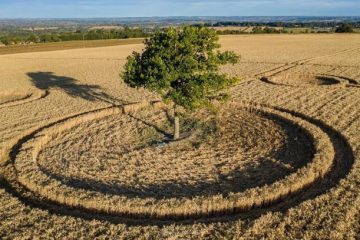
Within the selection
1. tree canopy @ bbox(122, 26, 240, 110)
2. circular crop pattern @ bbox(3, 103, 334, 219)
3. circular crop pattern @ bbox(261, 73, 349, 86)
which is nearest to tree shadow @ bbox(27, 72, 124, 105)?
circular crop pattern @ bbox(3, 103, 334, 219)

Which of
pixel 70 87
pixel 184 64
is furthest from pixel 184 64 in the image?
pixel 70 87

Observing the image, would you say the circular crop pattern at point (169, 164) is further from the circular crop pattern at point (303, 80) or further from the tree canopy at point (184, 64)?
the circular crop pattern at point (303, 80)

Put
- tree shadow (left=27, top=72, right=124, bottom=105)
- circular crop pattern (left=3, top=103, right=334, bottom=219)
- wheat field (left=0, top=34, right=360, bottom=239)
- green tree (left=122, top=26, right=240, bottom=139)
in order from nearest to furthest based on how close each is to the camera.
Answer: wheat field (left=0, top=34, right=360, bottom=239) < circular crop pattern (left=3, top=103, right=334, bottom=219) < green tree (left=122, top=26, right=240, bottom=139) < tree shadow (left=27, top=72, right=124, bottom=105)

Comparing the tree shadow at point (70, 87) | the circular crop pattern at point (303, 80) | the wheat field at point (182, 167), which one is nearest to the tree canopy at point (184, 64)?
the wheat field at point (182, 167)

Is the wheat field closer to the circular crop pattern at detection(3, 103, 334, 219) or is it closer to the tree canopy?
the circular crop pattern at detection(3, 103, 334, 219)

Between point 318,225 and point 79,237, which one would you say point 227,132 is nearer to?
point 318,225

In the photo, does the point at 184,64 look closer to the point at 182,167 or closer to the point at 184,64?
the point at 184,64

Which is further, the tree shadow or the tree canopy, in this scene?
the tree shadow
